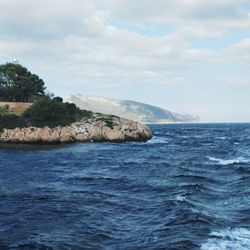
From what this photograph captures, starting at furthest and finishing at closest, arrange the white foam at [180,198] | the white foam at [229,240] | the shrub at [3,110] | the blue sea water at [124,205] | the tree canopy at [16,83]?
the tree canopy at [16,83], the shrub at [3,110], the white foam at [180,198], the blue sea water at [124,205], the white foam at [229,240]

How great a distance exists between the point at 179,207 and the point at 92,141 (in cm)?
6413

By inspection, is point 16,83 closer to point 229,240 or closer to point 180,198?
point 180,198

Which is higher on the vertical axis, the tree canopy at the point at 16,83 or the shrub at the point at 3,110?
the tree canopy at the point at 16,83

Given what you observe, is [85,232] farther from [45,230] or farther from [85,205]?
[85,205]

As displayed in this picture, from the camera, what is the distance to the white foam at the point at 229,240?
2152 centimetres

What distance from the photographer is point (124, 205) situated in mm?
31141

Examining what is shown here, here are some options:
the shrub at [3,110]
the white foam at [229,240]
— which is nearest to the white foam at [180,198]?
the white foam at [229,240]

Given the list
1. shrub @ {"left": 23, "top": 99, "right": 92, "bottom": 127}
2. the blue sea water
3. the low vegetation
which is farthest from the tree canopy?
the blue sea water

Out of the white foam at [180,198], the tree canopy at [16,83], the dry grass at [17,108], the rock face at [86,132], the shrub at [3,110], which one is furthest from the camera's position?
the tree canopy at [16,83]

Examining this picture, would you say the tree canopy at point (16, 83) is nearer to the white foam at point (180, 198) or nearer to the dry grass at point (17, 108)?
the dry grass at point (17, 108)

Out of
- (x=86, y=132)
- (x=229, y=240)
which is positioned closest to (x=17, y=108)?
(x=86, y=132)

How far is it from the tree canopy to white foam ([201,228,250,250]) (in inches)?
4173

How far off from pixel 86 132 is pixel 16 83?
41420mm

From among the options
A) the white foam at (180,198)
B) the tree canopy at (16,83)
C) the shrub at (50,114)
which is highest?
the tree canopy at (16,83)
